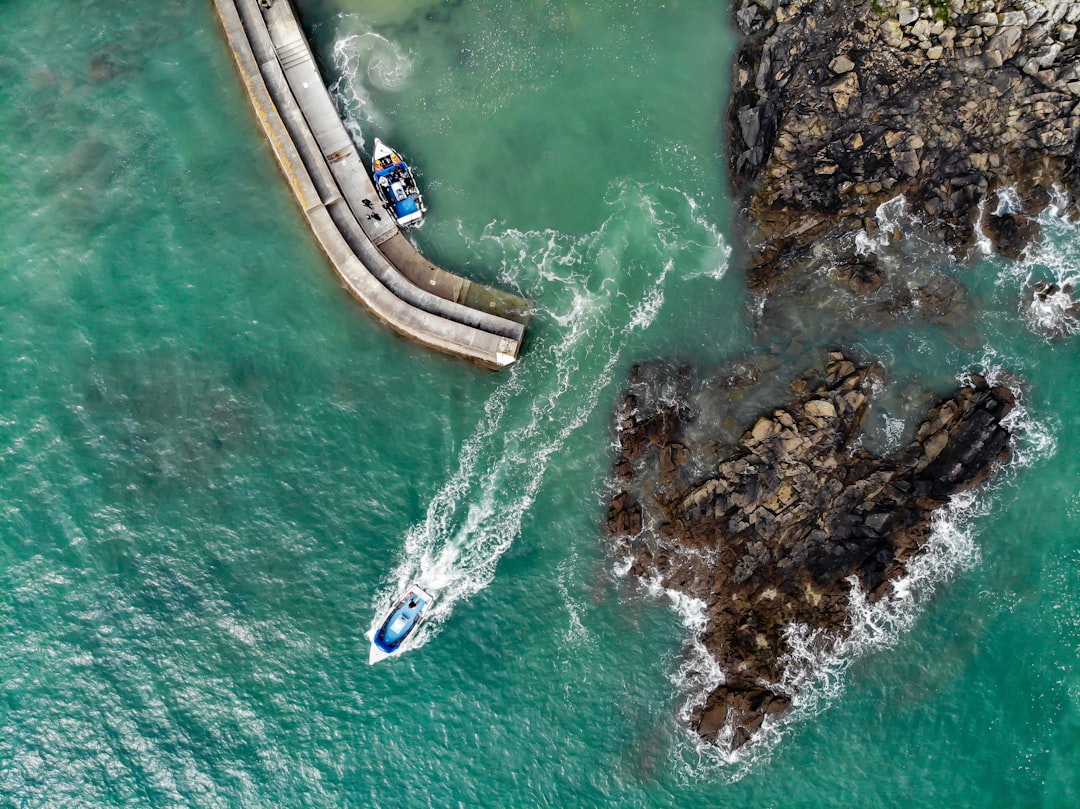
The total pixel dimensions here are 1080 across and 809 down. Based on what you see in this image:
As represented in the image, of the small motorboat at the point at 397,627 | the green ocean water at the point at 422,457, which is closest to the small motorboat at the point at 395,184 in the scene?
the green ocean water at the point at 422,457

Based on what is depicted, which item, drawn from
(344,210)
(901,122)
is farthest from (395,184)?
(901,122)

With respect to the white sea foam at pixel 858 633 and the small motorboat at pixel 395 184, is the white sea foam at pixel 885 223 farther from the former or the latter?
the small motorboat at pixel 395 184

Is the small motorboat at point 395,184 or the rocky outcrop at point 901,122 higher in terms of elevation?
the rocky outcrop at point 901,122

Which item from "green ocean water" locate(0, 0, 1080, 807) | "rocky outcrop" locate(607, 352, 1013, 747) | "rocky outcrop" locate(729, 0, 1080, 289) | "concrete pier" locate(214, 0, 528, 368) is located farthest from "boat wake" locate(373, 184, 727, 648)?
"rocky outcrop" locate(729, 0, 1080, 289)

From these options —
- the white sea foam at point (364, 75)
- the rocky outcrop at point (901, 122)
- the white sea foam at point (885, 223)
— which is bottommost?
the white sea foam at point (364, 75)

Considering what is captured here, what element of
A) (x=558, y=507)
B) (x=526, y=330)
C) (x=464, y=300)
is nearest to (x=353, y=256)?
(x=464, y=300)

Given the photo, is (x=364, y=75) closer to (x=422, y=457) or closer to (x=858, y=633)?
(x=422, y=457)
